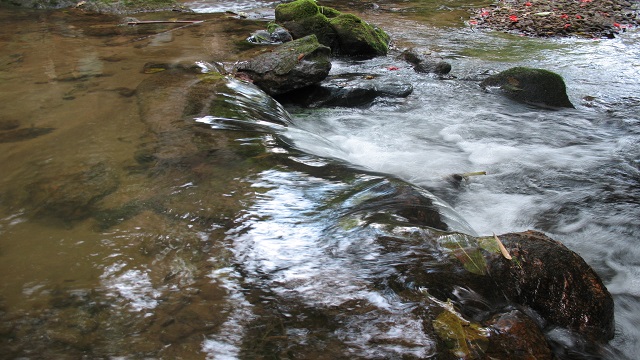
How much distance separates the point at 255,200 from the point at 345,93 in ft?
13.9

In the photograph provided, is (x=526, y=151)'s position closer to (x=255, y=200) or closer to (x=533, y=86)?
(x=533, y=86)

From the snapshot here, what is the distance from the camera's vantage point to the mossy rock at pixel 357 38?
378 inches

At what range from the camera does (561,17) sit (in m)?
12.8

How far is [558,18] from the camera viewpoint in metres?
12.7

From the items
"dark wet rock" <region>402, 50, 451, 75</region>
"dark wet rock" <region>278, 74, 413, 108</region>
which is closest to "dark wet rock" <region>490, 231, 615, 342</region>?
"dark wet rock" <region>278, 74, 413, 108</region>

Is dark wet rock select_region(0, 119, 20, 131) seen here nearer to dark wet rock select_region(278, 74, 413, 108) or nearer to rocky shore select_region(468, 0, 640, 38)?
dark wet rock select_region(278, 74, 413, 108)

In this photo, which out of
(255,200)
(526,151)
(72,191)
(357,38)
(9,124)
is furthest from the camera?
(357,38)

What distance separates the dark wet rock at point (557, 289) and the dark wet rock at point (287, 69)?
4913 mm

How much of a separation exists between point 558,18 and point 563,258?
1179 centimetres

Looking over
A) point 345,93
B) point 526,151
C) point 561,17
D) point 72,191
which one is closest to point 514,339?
point 72,191

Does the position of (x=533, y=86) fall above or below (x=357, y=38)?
below

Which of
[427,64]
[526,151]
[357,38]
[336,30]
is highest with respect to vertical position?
[336,30]

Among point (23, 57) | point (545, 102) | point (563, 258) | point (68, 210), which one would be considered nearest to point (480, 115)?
point (545, 102)

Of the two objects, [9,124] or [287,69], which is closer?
[9,124]
